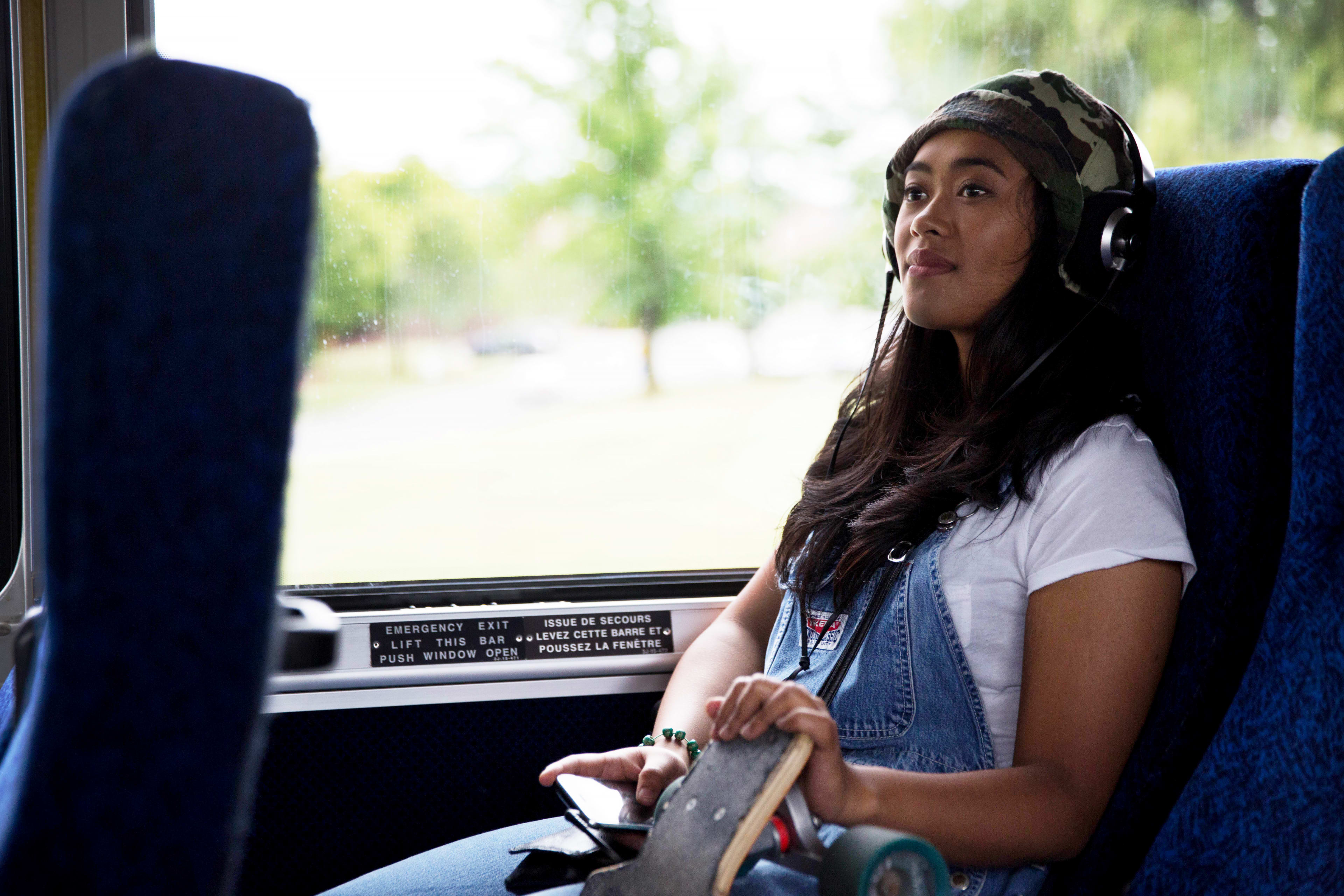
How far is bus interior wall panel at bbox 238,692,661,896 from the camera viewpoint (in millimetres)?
1561

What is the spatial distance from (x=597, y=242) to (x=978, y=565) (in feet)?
3.25

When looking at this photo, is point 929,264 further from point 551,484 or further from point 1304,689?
point 551,484

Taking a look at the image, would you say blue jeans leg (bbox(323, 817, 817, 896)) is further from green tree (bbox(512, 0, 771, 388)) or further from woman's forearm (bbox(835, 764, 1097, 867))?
green tree (bbox(512, 0, 771, 388))

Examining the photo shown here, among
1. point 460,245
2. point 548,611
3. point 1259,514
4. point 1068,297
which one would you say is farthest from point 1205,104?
point 548,611

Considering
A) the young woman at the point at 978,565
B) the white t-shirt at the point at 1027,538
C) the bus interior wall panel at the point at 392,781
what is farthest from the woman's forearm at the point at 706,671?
the white t-shirt at the point at 1027,538

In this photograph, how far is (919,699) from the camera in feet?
3.80

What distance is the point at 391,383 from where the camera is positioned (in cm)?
181

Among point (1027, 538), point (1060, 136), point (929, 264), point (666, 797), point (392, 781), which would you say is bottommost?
point (392, 781)

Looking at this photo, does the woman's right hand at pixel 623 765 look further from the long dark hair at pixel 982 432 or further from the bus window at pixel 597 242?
the bus window at pixel 597 242

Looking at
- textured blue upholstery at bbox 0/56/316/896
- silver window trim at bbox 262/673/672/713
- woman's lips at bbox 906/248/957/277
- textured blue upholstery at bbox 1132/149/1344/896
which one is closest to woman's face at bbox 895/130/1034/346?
woman's lips at bbox 906/248/957/277

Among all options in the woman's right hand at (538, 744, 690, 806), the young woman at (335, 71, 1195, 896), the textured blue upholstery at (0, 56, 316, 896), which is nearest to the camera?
the textured blue upholstery at (0, 56, 316, 896)

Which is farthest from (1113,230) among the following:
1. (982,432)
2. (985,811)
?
(985,811)

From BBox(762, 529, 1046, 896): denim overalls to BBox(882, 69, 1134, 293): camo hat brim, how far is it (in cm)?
43

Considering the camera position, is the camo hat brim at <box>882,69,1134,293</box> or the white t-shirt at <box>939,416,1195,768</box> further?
the camo hat brim at <box>882,69,1134,293</box>
